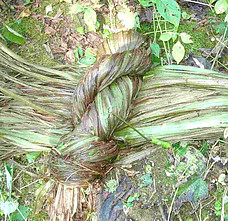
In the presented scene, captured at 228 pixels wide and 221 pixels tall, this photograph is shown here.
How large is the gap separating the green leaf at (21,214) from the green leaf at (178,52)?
3.64 ft

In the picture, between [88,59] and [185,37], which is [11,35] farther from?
[185,37]

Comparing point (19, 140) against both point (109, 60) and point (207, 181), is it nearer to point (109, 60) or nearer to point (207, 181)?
point (109, 60)

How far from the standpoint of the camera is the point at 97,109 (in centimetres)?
160

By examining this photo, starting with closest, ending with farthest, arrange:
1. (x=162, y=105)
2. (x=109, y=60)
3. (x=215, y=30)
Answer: (x=109, y=60) → (x=162, y=105) → (x=215, y=30)

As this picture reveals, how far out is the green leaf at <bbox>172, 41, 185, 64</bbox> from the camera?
183cm

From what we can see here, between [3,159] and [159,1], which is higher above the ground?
[159,1]

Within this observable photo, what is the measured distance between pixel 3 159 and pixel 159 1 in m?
1.14

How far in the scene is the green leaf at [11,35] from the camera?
1.92 metres

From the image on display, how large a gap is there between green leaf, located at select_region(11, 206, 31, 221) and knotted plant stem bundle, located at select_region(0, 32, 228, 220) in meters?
0.15

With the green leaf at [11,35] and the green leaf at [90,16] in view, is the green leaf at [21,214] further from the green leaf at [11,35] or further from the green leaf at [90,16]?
the green leaf at [90,16]

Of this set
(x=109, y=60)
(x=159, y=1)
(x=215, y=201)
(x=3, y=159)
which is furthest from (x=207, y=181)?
(x=3, y=159)

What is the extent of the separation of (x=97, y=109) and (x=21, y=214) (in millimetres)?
742

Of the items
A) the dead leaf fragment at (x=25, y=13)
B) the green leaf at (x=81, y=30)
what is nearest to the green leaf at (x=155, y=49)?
the green leaf at (x=81, y=30)

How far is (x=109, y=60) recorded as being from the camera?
158 centimetres
